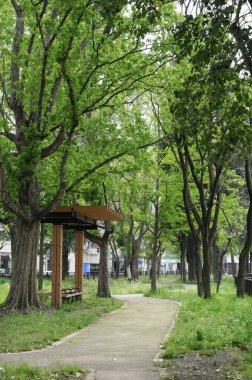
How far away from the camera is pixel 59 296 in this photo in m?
17.8

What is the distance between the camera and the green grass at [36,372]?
717 centimetres

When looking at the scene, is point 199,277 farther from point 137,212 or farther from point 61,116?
point 61,116

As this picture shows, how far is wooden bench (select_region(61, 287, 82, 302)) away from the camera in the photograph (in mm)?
19047

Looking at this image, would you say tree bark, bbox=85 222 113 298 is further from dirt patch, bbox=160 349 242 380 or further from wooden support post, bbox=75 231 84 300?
dirt patch, bbox=160 349 242 380

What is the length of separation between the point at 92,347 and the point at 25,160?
6.10 m

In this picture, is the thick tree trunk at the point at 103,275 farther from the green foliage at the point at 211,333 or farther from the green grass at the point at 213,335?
the green grass at the point at 213,335

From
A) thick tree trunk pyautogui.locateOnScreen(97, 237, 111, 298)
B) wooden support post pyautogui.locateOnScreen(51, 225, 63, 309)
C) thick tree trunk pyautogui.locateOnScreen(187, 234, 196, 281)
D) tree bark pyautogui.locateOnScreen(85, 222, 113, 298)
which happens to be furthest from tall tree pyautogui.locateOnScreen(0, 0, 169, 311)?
thick tree trunk pyautogui.locateOnScreen(187, 234, 196, 281)

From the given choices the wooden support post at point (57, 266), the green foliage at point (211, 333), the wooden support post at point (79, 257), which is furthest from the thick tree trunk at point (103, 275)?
the green foliage at point (211, 333)

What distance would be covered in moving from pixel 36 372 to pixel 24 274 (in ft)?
28.5

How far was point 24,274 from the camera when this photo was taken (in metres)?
15.9

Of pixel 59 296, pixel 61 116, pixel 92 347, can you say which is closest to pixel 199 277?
pixel 59 296

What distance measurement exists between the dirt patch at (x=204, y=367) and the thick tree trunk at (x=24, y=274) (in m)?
7.75

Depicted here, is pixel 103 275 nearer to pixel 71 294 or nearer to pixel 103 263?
pixel 103 263

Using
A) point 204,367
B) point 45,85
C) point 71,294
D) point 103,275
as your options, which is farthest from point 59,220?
point 204,367
